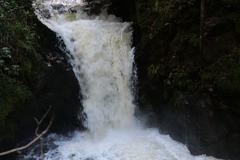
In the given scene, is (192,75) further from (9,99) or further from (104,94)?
(9,99)

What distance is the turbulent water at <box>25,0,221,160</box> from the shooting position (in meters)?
7.68

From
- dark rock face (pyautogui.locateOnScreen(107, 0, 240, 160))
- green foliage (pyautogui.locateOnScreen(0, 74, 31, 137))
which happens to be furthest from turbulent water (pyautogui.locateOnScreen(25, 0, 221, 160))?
green foliage (pyautogui.locateOnScreen(0, 74, 31, 137))

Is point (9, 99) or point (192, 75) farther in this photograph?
point (192, 75)

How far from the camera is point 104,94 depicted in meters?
8.88

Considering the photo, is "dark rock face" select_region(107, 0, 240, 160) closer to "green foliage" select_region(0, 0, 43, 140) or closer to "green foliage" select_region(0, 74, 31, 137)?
"green foliage" select_region(0, 0, 43, 140)

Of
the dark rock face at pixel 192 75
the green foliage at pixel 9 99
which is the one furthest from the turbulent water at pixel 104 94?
the green foliage at pixel 9 99

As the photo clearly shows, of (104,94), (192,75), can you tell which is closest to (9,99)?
(104,94)

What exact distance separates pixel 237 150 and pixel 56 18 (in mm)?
6185

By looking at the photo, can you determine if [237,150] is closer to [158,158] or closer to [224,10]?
[158,158]

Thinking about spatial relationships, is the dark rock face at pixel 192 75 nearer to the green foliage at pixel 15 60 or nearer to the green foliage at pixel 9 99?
the green foliage at pixel 15 60

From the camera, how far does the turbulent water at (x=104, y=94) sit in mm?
7684

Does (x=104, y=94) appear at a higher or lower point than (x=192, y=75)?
lower

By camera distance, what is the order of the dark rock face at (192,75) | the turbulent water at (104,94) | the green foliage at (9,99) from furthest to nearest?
1. the turbulent water at (104,94)
2. the green foliage at (9,99)
3. the dark rock face at (192,75)

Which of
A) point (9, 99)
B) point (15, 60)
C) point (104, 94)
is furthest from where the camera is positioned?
point (104, 94)
